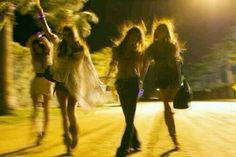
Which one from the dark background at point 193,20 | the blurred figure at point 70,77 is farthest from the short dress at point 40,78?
the dark background at point 193,20

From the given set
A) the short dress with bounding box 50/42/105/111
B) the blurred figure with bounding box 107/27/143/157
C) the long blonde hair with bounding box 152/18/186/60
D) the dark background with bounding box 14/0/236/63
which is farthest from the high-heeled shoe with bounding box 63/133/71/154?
the dark background with bounding box 14/0/236/63

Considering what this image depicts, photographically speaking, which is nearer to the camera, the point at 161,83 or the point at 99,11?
the point at 161,83

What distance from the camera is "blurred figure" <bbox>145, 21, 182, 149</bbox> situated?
25.4 feet

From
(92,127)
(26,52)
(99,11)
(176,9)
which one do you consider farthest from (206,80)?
(92,127)

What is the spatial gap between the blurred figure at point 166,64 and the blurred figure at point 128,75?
1.65 feet

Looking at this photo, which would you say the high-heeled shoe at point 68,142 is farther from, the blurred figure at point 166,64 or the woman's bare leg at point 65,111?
the blurred figure at point 166,64

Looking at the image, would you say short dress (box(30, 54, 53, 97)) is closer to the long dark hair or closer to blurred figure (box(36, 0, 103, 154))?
blurred figure (box(36, 0, 103, 154))

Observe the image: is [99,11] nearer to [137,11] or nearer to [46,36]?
[137,11]

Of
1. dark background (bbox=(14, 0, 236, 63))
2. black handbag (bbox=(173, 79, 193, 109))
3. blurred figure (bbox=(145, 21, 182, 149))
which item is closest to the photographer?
blurred figure (bbox=(145, 21, 182, 149))

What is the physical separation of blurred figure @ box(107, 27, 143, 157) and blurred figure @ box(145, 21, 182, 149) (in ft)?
1.65

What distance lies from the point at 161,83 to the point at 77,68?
1177mm

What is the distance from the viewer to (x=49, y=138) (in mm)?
9344

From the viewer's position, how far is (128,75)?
7113 mm

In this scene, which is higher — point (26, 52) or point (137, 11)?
point (137, 11)
